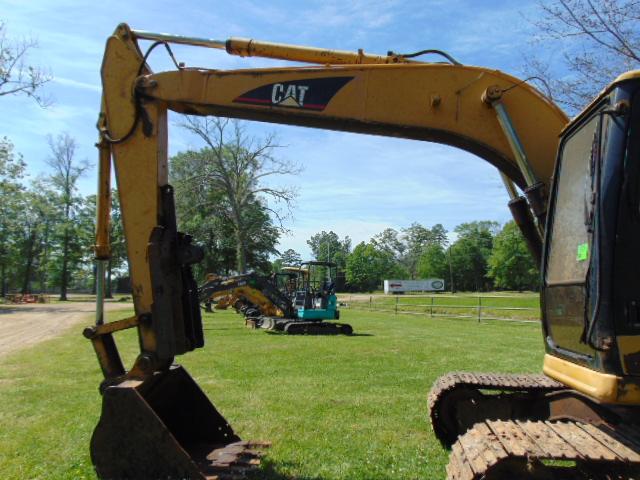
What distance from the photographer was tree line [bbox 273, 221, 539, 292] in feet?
318

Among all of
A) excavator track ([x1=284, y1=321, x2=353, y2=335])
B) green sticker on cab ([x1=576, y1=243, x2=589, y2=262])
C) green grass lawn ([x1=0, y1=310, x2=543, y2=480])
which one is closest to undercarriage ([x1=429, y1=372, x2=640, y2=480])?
green sticker on cab ([x1=576, y1=243, x2=589, y2=262])

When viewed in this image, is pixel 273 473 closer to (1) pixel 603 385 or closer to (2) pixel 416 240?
(1) pixel 603 385

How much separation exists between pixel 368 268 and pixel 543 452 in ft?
379

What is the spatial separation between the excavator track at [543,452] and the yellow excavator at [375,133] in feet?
0.05

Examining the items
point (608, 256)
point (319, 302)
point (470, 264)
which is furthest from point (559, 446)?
point (470, 264)

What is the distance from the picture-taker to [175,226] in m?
4.98

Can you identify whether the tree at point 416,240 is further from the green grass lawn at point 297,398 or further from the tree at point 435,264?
the green grass lawn at point 297,398

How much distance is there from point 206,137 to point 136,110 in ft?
122

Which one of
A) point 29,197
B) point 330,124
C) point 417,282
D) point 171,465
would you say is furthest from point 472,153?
point 417,282

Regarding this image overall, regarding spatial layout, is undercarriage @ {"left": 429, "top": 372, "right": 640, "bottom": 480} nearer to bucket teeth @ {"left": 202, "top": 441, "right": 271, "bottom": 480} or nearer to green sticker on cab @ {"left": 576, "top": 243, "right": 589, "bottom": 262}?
green sticker on cab @ {"left": 576, "top": 243, "right": 589, "bottom": 262}

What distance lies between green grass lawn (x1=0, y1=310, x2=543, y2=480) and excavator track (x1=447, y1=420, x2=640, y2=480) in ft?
5.52

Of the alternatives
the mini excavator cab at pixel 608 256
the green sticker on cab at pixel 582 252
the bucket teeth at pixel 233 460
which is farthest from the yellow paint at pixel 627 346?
the bucket teeth at pixel 233 460

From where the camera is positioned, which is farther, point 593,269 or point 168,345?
point 168,345

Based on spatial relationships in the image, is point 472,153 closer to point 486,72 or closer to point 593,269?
point 486,72
